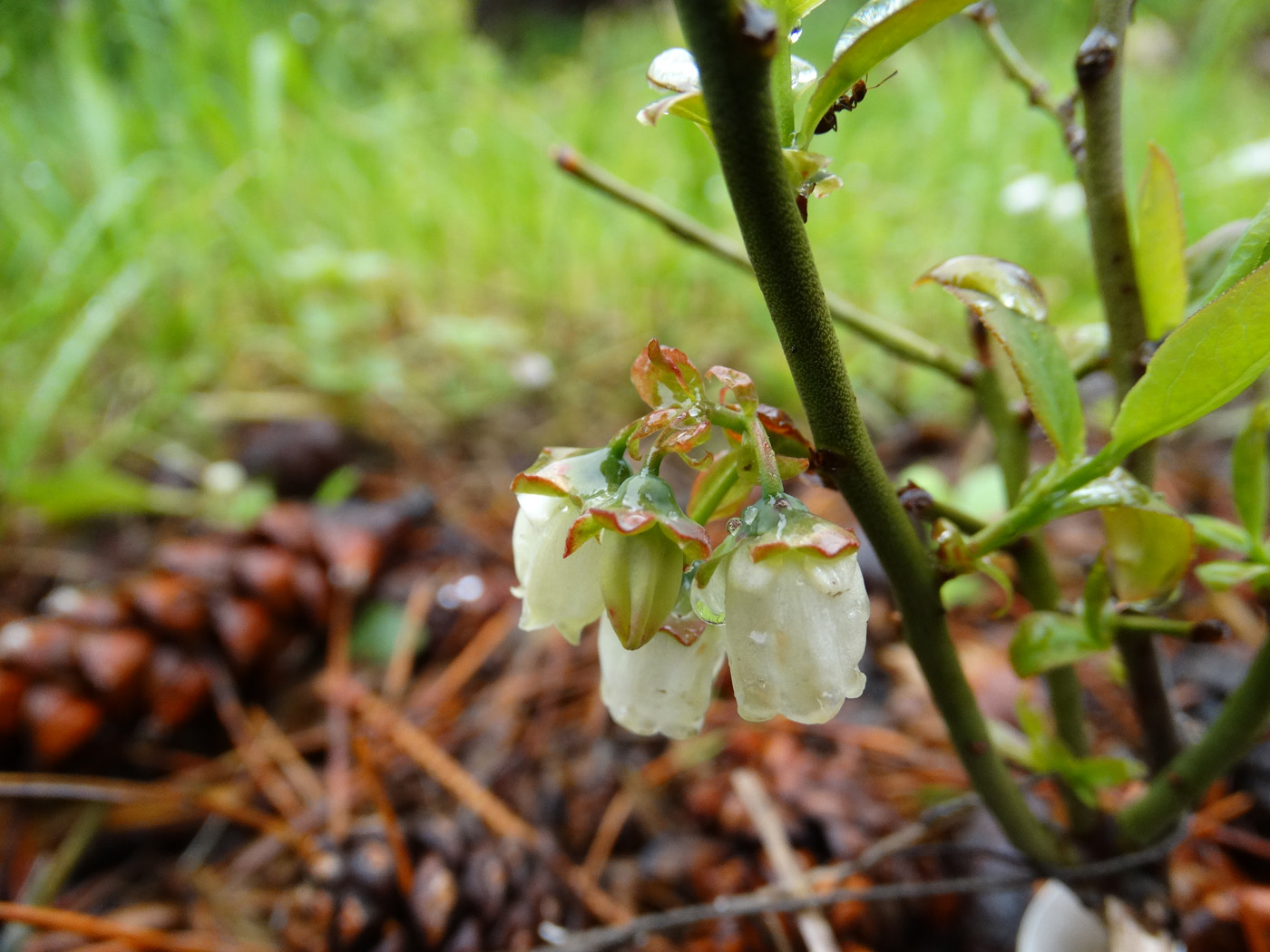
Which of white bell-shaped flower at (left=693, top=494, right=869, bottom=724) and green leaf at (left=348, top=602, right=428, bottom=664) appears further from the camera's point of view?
green leaf at (left=348, top=602, right=428, bottom=664)

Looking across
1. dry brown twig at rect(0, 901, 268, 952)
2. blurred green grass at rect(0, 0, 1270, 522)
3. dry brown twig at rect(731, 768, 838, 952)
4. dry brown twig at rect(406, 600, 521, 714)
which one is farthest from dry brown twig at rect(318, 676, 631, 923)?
blurred green grass at rect(0, 0, 1270, 522)

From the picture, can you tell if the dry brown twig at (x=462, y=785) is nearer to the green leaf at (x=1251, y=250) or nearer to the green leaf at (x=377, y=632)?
the green leaf at (x=377, y=632)

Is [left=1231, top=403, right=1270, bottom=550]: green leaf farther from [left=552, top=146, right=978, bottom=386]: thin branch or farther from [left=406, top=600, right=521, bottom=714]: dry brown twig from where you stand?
[left=406, top=600, right=521, bottom=714]: dry brown twig

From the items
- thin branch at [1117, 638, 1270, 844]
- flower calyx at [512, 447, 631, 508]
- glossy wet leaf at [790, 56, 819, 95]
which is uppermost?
glossy wet leaf at [790, 56, 819, 95]

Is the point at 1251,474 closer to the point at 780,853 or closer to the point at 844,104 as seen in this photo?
the point at 844,104

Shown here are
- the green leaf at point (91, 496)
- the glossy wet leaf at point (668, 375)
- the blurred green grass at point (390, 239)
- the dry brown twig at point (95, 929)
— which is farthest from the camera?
the blurred green grass at point (390, 239)

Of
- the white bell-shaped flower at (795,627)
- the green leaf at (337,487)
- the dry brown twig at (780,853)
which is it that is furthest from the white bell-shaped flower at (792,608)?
the green leaf at (337,487)
